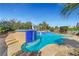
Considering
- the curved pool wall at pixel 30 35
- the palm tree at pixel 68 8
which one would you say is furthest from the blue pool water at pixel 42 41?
the palm tree at pixel 68 8

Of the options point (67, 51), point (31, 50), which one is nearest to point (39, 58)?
point (31, 50)

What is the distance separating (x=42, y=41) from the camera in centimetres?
301

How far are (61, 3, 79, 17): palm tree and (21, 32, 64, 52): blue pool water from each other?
0.79 ft

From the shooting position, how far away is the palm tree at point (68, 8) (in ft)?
9.81

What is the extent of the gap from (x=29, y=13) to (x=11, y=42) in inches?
13.8

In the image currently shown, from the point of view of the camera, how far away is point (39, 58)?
299 cm

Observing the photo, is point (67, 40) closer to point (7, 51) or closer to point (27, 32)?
point (27, 32)

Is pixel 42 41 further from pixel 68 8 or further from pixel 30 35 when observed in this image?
pixel 68 8

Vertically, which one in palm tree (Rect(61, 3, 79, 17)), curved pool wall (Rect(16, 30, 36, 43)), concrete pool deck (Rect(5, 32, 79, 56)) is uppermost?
palm tree (Rect(61, 3, 79, 17))

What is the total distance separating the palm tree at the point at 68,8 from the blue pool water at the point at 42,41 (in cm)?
24

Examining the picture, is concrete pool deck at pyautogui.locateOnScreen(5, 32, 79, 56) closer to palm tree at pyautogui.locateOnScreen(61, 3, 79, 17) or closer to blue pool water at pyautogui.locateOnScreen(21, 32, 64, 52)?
blue pool water at pyautogui.locateOnScreen(21, 32, 64, 52)

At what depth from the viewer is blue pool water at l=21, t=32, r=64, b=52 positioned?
299 cm

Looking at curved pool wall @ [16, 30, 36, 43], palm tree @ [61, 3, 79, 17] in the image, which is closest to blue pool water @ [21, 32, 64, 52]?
curved pool wall @ [16, 30, 36, 43]

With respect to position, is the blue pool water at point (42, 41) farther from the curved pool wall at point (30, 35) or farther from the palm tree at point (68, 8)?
the palm tree at point (68, 8)
